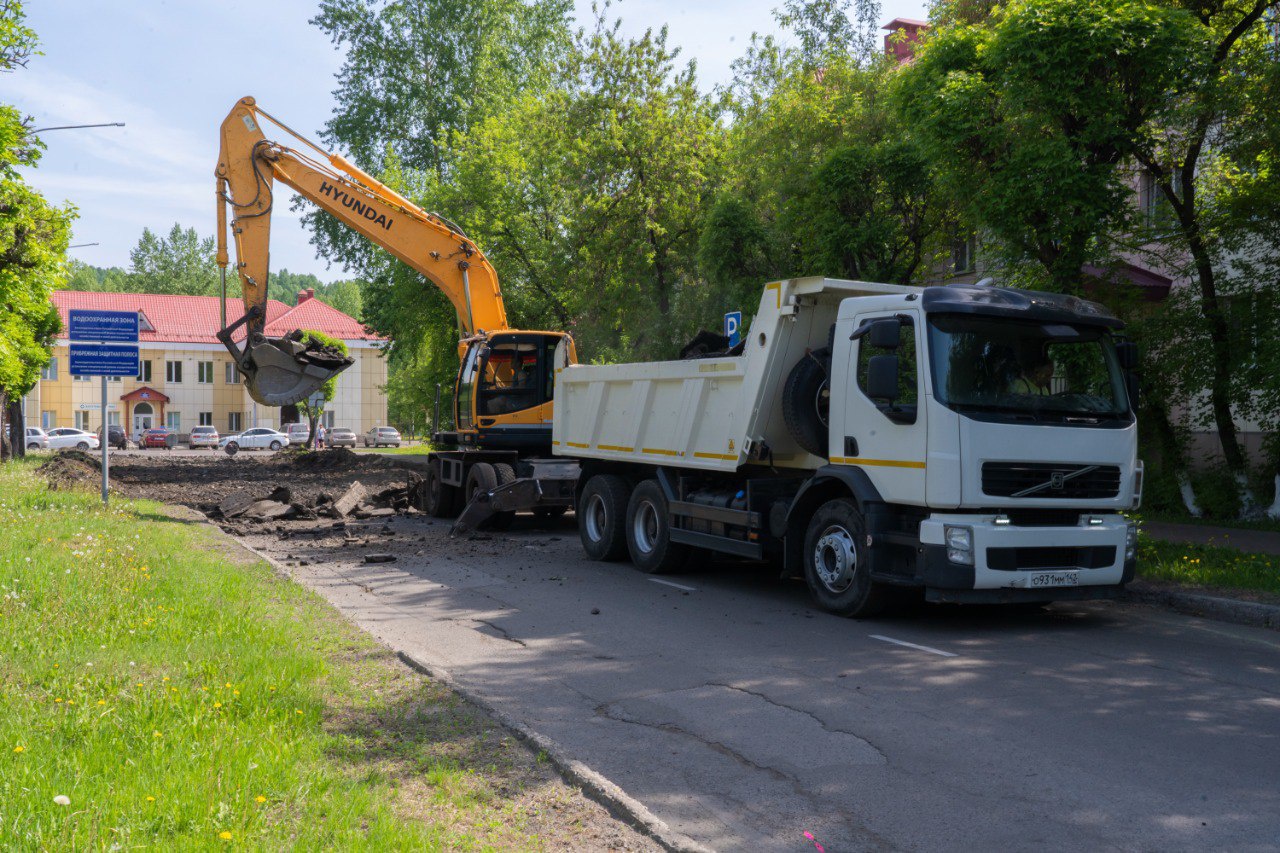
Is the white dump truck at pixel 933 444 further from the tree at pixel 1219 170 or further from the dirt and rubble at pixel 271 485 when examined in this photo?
the dirt and rubble at pixel 271 485

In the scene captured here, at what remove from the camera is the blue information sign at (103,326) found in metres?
16.5

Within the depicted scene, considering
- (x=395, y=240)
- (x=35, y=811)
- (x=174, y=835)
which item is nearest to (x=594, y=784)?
(x=174, y=835)

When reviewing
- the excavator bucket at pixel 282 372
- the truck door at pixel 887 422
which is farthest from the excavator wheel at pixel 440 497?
the truck door at pixel 887 422

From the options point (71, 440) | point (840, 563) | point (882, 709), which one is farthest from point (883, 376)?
point (71, 440)

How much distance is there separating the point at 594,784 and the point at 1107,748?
2838 millimetres

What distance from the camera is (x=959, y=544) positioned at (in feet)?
27.2

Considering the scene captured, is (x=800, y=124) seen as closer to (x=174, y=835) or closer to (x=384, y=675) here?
(x=384, y=675)

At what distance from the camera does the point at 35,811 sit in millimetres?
4004

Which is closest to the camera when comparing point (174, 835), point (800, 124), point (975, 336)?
point (174, 835)

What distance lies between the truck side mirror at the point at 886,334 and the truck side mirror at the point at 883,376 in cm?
4

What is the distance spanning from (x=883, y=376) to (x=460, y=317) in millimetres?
12215

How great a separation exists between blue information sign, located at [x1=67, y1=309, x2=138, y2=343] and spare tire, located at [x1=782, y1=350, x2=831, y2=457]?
454 inches

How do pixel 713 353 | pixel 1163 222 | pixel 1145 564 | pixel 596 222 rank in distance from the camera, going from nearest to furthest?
pixel 1145 564 → pixel 713 353 → pixel 1163 222 → pixel 596 222

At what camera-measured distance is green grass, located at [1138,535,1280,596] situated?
10141 mm
